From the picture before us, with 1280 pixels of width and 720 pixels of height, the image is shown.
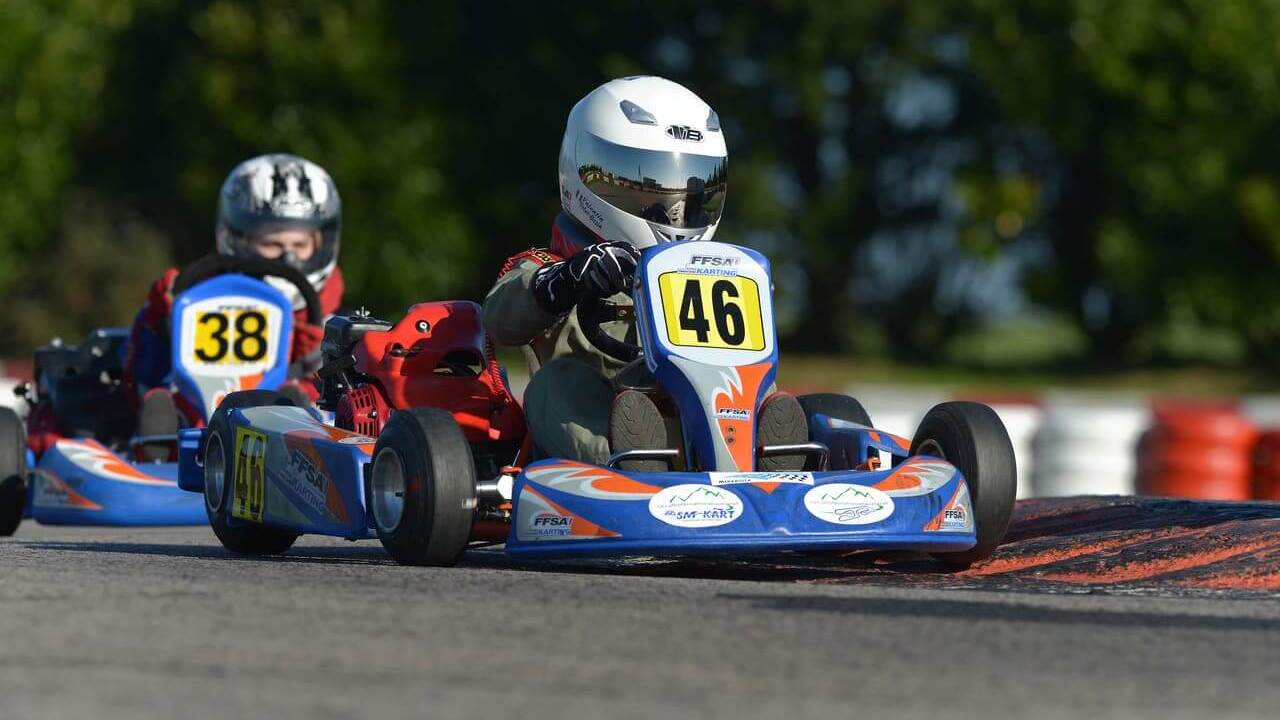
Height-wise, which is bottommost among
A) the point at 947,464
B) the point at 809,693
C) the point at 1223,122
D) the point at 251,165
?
the point at 809,693

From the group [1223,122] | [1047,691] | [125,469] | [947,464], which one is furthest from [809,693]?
[1223,122]

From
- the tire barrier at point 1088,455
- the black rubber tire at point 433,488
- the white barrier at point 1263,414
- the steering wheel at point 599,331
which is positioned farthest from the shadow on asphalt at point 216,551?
the white barrier at point 1263,414

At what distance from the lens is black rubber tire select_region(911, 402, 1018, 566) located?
265 inches

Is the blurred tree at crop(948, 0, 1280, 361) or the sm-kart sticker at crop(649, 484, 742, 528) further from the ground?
the blurred tree at crop(948, 0, 1280, 361)

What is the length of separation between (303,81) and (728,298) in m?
30.0

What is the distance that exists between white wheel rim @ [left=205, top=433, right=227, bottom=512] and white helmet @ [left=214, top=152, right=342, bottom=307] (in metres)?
4.28

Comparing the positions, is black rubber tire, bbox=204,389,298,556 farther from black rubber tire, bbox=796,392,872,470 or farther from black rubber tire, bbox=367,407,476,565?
black rubber tire, bbox=796,392,872,470

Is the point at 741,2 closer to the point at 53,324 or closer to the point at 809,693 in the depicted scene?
the point at 53,324

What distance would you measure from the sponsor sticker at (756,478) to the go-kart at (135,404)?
455 cm

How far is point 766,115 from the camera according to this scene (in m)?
35.9

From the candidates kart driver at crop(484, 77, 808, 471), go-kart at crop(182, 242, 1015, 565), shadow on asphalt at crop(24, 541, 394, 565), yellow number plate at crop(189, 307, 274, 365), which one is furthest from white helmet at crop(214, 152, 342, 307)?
go-kart at crop(182, 242, 1015, 565)

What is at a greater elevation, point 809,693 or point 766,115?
point 766,115

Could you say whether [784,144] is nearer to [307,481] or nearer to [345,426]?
[345,426]

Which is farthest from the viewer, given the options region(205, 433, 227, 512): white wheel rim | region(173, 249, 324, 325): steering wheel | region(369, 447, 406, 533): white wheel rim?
region(173, 249, 324, 325): steering wheel
